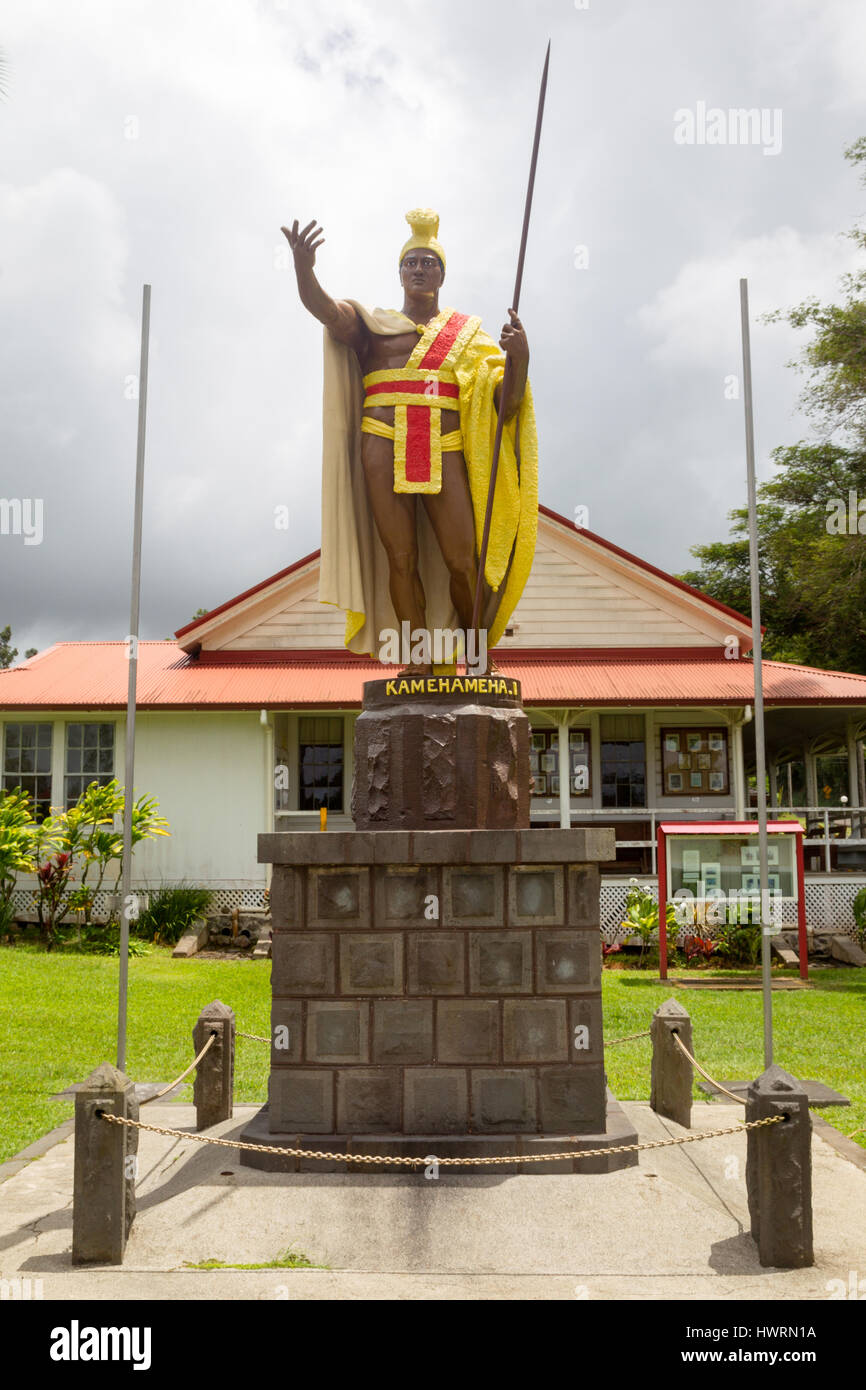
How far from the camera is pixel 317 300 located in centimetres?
613

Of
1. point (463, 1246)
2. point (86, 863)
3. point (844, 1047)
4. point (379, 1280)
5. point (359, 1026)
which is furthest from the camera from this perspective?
point (86, 863)

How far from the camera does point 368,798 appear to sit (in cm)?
611

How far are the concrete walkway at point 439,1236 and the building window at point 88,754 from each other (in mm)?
12760

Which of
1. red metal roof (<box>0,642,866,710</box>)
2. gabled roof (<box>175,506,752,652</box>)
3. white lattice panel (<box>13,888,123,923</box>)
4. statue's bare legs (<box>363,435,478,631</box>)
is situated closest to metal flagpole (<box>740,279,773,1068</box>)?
statue's bare legs (<box>363,435,478,631</box>)


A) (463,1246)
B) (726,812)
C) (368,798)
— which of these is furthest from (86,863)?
(463,1246)

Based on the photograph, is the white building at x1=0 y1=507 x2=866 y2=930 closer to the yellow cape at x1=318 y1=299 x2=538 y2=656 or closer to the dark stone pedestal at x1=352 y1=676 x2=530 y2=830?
the yellow cape at x1=318 y1=299 x2=538 y2=656

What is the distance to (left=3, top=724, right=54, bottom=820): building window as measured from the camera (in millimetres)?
18172

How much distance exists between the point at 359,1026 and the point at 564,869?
1299mm

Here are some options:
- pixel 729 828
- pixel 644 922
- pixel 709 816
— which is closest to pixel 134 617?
pixel 729 828

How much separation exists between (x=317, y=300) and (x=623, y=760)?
1403 centimetres

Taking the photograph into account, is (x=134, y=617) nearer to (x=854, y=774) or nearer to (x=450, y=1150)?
(x=450, y=1150)

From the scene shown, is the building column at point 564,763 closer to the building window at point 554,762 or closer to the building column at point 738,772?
the building window at point 554,762

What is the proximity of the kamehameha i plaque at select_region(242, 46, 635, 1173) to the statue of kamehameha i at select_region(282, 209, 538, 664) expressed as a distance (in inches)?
0.7

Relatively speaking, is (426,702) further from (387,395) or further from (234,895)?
(234,895)
